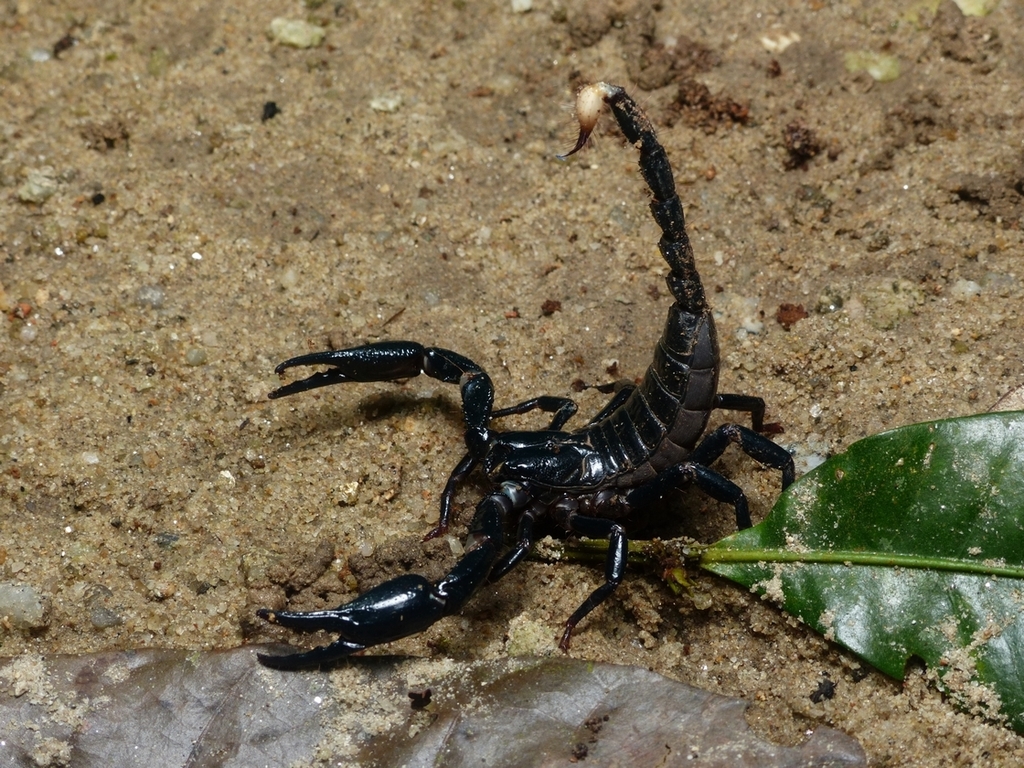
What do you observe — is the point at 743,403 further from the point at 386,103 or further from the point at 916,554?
the point at 386,103

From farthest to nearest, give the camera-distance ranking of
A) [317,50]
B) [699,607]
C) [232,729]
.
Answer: [317,50], [699,607], [232,729]

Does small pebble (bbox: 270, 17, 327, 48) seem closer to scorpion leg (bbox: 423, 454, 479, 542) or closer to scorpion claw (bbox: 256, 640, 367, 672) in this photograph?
scorpion leg (bbox: 423, 454, 479, 542)

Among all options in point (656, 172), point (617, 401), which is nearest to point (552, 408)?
point (617, 401)

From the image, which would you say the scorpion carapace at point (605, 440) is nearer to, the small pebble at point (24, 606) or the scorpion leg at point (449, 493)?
the scorpion leg at point (449, 493)

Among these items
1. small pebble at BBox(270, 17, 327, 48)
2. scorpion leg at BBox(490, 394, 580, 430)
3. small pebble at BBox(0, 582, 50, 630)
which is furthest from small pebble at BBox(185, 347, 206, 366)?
small pebble at BBox(270, 17, 327, 48)

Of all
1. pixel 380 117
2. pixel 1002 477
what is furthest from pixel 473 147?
pixel 1002 477

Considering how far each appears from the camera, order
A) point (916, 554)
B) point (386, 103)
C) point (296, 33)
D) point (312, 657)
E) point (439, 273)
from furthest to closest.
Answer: point (296, 33) → point (386, 103) → point (439, 273) → point (916, 554) → point (312, 657)

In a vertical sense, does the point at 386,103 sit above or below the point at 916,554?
above

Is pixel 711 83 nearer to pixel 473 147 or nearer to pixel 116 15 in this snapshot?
pixel 473 147
